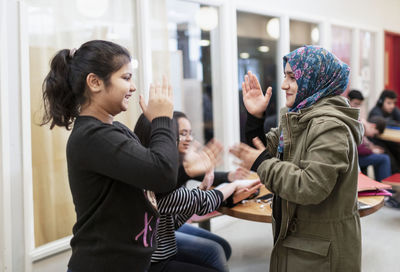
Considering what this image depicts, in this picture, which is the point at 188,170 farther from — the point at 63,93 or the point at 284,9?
the point at 284,9

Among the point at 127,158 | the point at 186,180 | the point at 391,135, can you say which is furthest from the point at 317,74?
the point at 391,135

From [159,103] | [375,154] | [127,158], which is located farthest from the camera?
[375,154]

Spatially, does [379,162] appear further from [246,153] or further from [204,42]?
[246,153]

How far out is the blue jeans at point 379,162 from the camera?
4.52m

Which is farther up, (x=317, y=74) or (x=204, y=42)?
(x=204, y=42)

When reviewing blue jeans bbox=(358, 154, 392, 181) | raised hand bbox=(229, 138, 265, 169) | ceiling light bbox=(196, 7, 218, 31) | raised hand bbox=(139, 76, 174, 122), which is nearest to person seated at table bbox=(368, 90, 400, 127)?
blue jeans bbox=(358, 154, 392, 181)

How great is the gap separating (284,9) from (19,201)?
352 centimetres

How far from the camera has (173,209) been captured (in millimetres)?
1836

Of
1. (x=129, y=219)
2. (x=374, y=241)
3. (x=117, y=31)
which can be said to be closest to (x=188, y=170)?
(x=129, y=219)

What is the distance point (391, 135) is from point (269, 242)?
6.93ft

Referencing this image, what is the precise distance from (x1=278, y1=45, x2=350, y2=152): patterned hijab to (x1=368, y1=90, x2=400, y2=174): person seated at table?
3763 millimetres

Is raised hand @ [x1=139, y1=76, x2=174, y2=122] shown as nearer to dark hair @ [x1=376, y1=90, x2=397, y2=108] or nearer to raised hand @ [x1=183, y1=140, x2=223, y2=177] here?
raised hand @ [x1=183, y1=140, x2=223, y2=177]

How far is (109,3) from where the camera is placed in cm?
293

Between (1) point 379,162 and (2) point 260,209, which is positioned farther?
(1) point 379,162
